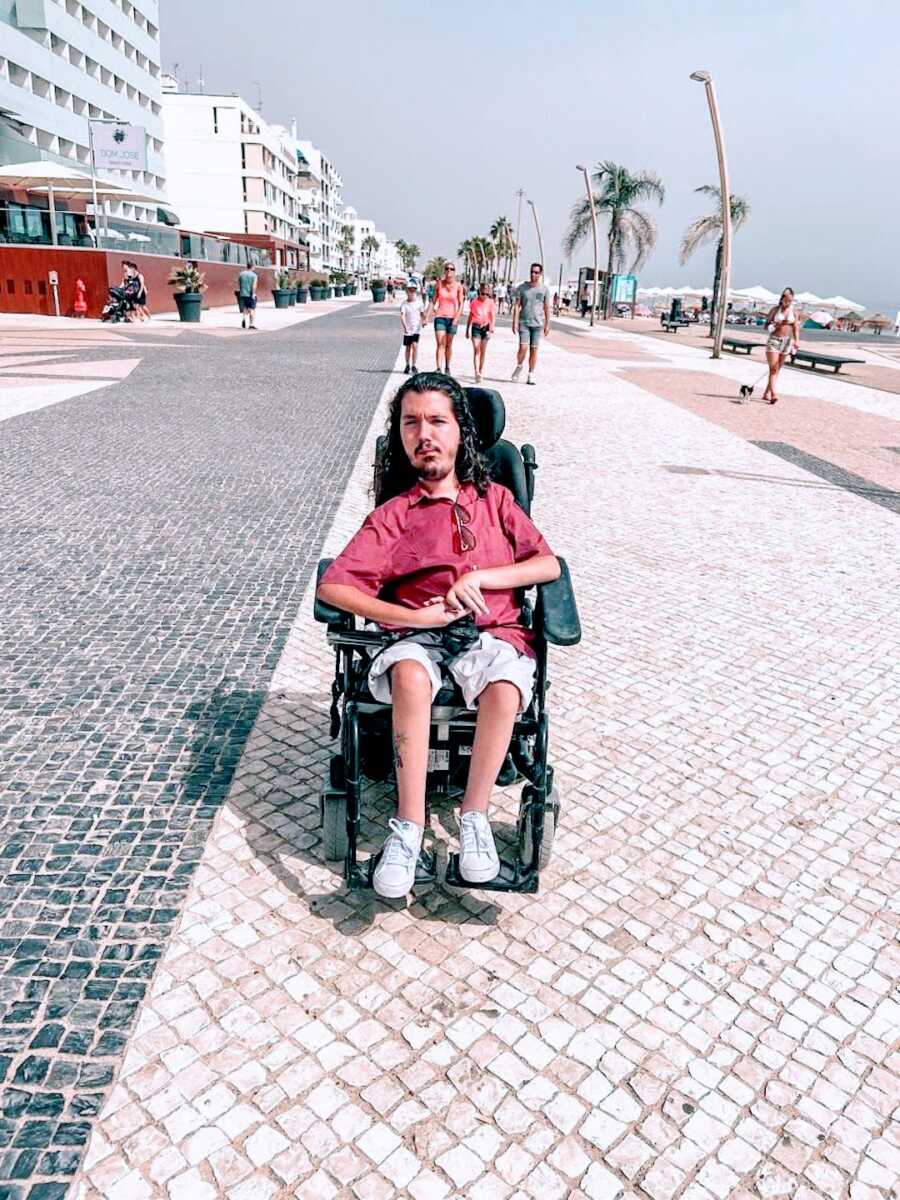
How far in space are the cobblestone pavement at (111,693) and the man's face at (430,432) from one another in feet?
4.65

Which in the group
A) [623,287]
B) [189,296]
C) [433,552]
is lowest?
[433,552]

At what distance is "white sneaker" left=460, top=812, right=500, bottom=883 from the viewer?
2557 mm

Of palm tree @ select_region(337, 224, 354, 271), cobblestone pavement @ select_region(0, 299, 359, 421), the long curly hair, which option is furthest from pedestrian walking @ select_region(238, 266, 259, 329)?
palm tree @ select_region(337, 224, 354, 271)

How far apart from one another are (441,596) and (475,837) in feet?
2.51

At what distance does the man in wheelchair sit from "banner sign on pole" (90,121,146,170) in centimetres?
3197

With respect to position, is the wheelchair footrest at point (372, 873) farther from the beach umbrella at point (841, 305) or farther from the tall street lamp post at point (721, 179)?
the beach umbrella at point (841, 305)

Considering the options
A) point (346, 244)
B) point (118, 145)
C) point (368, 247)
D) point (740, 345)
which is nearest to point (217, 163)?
point (118, 145)

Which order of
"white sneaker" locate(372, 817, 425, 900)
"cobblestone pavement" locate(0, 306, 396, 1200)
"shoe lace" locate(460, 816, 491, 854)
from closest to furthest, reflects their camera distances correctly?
"cobblestone pavement" locate(0, 306, 396, 1200) → "white sneaker" locate(372, 817, 425, 900) → "shoe lace" locate(460, 816, 491, 854)

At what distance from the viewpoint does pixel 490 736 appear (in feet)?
8.47

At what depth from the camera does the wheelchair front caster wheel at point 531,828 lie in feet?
8.68

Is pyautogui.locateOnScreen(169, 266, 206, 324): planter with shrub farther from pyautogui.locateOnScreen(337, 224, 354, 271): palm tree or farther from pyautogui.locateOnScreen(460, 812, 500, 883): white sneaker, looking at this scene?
pyautogui.locateOnScreen(337, 224, 354, 271): palm tree

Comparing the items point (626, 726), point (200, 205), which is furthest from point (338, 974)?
point (200, 205)

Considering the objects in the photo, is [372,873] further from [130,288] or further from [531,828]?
[130,288]

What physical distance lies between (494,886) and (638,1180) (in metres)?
0.86
